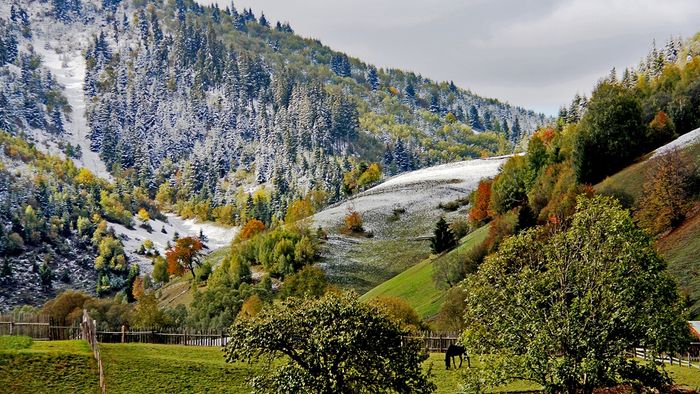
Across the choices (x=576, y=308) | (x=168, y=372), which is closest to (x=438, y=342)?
(x=168, y=372)

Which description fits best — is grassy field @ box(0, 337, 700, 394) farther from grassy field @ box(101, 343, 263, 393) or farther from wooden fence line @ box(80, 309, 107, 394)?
wooden fence line @ box(80, 309, 107, 394)

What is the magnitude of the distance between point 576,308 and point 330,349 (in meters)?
13.3

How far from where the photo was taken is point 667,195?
98.4m

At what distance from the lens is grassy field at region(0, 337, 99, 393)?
1825 inches

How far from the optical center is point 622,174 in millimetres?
124250

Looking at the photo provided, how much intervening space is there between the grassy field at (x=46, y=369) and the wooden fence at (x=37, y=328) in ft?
32.1

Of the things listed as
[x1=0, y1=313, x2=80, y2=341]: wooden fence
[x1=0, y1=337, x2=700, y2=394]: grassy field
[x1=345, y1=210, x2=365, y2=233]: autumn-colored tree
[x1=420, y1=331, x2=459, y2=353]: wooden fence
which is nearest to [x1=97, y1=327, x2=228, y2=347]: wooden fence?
[x1=0, y1=313, x2=80, y2=341]: wooden fence

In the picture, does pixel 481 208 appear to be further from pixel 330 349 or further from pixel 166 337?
pixel 330 349

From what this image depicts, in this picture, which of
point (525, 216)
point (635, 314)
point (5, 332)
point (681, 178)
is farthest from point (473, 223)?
point (635, 314)

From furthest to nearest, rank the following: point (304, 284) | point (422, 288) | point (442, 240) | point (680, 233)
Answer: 1. point (442, 240)
2. point (304, 284)
3. point (422, 288)
4. point (680, 233)

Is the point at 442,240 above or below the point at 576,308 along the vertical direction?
Answer: above

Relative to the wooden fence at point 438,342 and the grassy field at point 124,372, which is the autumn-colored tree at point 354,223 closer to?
the wooden fence at point 438,342

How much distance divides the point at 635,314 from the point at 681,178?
Answer: 228 ft

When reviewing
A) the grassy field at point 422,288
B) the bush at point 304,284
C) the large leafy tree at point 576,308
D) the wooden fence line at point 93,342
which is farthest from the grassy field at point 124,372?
the bush at point 304,284
